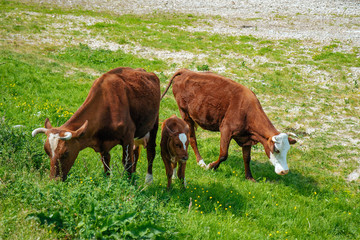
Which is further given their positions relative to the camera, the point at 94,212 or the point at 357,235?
the point at 357,235

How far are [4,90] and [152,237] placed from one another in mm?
9752

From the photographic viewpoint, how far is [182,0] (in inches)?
1315

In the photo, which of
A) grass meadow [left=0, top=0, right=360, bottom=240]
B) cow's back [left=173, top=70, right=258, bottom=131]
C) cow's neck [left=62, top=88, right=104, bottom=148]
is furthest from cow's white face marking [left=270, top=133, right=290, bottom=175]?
cow's neck [left=62, top=88, right=104, bottom=148]

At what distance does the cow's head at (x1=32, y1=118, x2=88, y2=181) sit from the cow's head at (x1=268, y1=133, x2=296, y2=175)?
4.56 metres

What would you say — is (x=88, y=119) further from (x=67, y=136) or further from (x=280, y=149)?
(x=280, y=149)

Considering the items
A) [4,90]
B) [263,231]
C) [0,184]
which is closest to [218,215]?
[263,231]

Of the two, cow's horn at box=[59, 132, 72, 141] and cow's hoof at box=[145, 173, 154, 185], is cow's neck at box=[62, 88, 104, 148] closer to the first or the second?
cow's horn at box=[59, 132, 72, 141]

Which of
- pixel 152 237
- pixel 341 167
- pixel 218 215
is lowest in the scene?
pixel 341 167

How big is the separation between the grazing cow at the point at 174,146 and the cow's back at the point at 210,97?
1.86 meters

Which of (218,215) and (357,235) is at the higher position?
(218,215)

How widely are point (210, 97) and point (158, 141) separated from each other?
2.13 m

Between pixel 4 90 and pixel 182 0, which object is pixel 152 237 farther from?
pixel 182 0

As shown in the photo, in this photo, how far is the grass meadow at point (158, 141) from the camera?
5.62 meters

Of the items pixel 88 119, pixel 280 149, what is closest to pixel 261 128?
pixel 280 149
